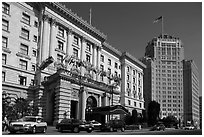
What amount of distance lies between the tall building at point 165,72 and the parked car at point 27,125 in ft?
457

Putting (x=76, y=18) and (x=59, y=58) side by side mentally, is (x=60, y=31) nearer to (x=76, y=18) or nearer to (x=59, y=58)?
(x=76, y=18)

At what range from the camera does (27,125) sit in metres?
28.4

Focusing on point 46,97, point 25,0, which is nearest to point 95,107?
point 46,97

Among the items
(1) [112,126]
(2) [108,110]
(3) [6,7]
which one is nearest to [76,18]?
(3) [6,7]

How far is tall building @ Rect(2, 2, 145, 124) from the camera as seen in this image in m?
45.5

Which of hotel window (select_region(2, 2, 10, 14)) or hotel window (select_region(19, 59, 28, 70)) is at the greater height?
Result: hotel window (select_region(2, 2, 10, 14))

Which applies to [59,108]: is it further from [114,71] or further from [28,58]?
[114,71]

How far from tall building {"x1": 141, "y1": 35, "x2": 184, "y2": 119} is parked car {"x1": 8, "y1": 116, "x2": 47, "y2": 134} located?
139400 millimetres

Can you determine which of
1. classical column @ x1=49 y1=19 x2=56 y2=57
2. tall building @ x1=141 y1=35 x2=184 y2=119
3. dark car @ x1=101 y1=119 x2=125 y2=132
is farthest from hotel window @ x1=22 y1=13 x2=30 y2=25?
tall building @ x1=141 y1=35 x2=184 y2=119

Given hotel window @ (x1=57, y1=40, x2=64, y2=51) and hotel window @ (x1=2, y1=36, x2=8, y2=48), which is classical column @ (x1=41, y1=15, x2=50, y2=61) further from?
hotel window @ (x1=2, y1=36, x2=8, y2=48)

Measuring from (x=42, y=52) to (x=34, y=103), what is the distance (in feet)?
30.1

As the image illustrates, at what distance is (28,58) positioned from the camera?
160 ft

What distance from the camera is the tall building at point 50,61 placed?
149 ft

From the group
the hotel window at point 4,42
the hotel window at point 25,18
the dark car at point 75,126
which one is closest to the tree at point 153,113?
the hotel window at point 25,18
